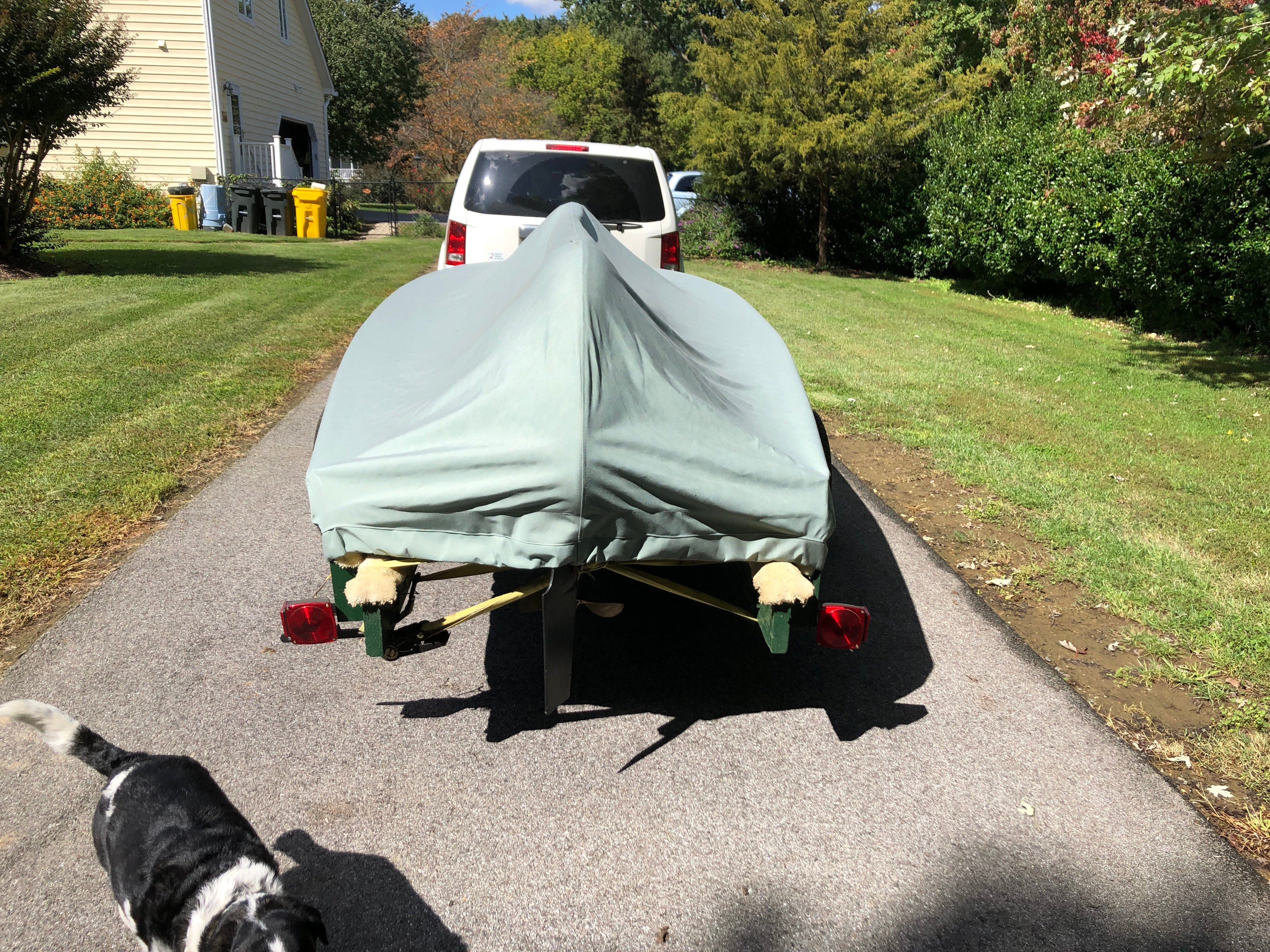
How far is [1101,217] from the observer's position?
13.0m

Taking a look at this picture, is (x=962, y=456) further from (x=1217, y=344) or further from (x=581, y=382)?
(x=1217, y=344)

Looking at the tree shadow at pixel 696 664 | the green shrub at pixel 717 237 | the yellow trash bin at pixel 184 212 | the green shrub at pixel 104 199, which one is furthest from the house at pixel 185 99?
the tree shadow at pixel 696 664

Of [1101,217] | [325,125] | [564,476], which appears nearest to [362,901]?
[564,476]

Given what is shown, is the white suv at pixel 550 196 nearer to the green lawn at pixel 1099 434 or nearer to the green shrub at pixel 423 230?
the green lawn at pixel 1099 434

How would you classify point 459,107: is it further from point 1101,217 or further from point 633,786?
point 633,786

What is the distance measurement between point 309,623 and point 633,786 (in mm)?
1249

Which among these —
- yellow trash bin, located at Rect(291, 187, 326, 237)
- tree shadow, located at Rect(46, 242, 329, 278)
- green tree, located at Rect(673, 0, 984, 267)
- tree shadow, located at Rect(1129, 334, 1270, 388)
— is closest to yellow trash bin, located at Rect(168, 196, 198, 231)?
yellow trash bin, located at Rect(291, 187, 326, 237)

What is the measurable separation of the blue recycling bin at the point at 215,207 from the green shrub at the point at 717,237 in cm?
1167

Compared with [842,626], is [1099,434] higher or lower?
lower

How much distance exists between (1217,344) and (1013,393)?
4.83 meters

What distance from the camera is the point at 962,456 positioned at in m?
6.86

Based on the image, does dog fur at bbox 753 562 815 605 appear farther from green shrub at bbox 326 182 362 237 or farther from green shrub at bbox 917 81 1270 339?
green shrub at bbox 326 182 362 237

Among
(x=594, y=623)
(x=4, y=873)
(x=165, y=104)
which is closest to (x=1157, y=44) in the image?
(x=594, y=623)

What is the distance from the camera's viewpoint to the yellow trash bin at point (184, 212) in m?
21.6
